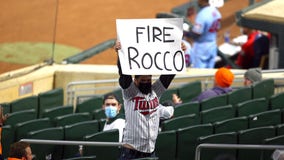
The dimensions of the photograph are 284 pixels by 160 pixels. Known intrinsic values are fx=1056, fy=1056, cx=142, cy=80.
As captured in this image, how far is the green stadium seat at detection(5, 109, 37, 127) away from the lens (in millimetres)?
12266

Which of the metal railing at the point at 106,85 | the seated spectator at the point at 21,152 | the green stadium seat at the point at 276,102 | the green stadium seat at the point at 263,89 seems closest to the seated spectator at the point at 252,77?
the green stadium seat at the point at 263,89

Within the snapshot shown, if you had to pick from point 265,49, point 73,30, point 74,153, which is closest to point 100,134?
point 74,153

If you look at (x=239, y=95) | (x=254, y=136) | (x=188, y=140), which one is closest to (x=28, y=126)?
(x=188, y=140)

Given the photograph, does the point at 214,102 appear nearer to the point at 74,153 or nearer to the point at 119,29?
the point at 74,153

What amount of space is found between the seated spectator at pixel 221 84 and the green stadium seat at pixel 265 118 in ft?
3.26

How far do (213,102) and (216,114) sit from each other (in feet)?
2.02

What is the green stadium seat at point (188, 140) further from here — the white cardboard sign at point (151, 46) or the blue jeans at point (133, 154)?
the white cardboard sign at point (151, 46)

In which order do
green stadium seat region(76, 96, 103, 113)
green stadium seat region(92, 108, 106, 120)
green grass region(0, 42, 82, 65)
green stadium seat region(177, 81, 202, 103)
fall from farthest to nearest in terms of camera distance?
green grass region(0, 42, 82, 65)
green stadium seat region(177, 81, 202, 103)
green stadium seat region(76, 96, 103, 113)
green stadium seat region(92, 108, 106, 120)

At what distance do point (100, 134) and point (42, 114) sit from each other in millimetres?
2279

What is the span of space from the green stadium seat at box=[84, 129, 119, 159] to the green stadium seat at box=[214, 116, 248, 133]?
120 cm

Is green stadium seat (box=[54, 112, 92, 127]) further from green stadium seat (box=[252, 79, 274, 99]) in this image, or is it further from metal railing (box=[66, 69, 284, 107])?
green stadium seat (box=[252, 79, 274, 99])

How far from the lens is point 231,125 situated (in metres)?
11.5

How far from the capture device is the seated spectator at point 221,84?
12727 mm

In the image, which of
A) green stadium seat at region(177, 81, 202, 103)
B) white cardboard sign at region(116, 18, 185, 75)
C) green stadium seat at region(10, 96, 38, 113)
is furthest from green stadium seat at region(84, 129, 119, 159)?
green stadium seat at region(177, 81, 202, 103)
